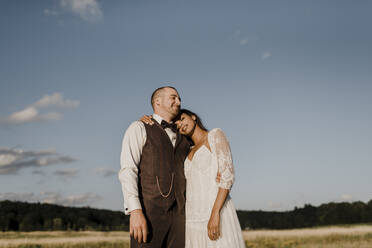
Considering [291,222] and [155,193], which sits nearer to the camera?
[155,193]

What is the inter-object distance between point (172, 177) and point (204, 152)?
0.51 meters

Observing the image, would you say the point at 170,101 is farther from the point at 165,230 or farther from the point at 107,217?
the point at 107,217

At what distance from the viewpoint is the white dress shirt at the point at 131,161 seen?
3.48 metres

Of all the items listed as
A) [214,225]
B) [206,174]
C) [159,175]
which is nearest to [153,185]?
[159,175]

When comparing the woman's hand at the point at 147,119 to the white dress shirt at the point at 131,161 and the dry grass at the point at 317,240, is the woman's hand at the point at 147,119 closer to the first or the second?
the white dress shirt at the point at 131,161

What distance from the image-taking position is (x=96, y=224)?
3269cm

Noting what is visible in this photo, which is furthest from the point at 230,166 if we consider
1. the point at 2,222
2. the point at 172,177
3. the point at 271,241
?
the point at 2,222

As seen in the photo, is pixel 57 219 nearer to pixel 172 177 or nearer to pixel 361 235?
pixel 361 235

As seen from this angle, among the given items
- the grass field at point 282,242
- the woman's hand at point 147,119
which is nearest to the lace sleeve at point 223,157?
the woman's hand at point 147,119

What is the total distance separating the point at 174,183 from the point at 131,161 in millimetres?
519

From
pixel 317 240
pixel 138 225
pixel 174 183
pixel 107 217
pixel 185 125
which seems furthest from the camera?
pixel 107 217

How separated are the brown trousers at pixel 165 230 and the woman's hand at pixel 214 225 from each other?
11.5 inches

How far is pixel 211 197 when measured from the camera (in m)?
3.88

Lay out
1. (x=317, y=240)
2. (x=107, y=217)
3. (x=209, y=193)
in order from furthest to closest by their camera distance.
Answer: (x=107, y=217), (x=317, y=240), (x=209, y=193)
